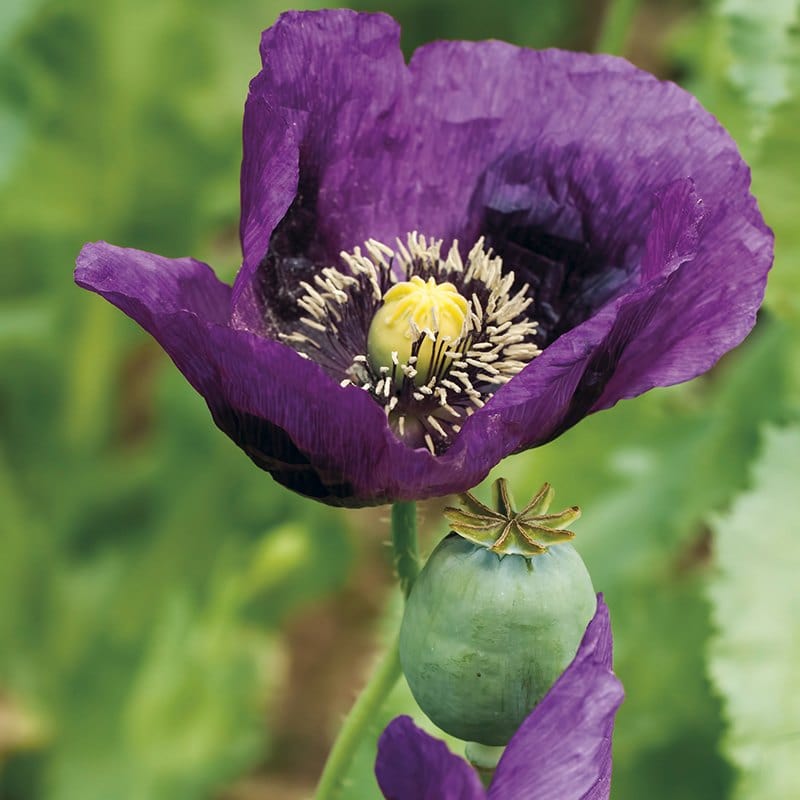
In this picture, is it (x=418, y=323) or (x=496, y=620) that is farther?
(x=418, y=323)

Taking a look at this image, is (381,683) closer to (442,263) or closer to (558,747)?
(558,747)

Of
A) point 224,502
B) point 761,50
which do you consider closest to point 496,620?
point 761,50

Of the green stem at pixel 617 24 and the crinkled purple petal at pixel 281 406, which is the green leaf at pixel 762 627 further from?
the crinkled purple petal at pixel 281 406

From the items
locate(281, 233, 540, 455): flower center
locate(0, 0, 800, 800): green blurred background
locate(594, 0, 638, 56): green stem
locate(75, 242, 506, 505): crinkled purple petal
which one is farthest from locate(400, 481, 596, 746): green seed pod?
locate(594, 0, 638, 56): green stem

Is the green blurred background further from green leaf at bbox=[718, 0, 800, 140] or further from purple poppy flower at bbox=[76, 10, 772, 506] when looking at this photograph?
purple poppy flower at bbox=[76, 10, 772, 506]

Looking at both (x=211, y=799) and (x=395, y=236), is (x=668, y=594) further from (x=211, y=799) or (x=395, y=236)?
(x=395, y=236)

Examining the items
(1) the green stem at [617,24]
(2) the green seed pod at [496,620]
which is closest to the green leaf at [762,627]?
(1) the green stem at [617,24]
